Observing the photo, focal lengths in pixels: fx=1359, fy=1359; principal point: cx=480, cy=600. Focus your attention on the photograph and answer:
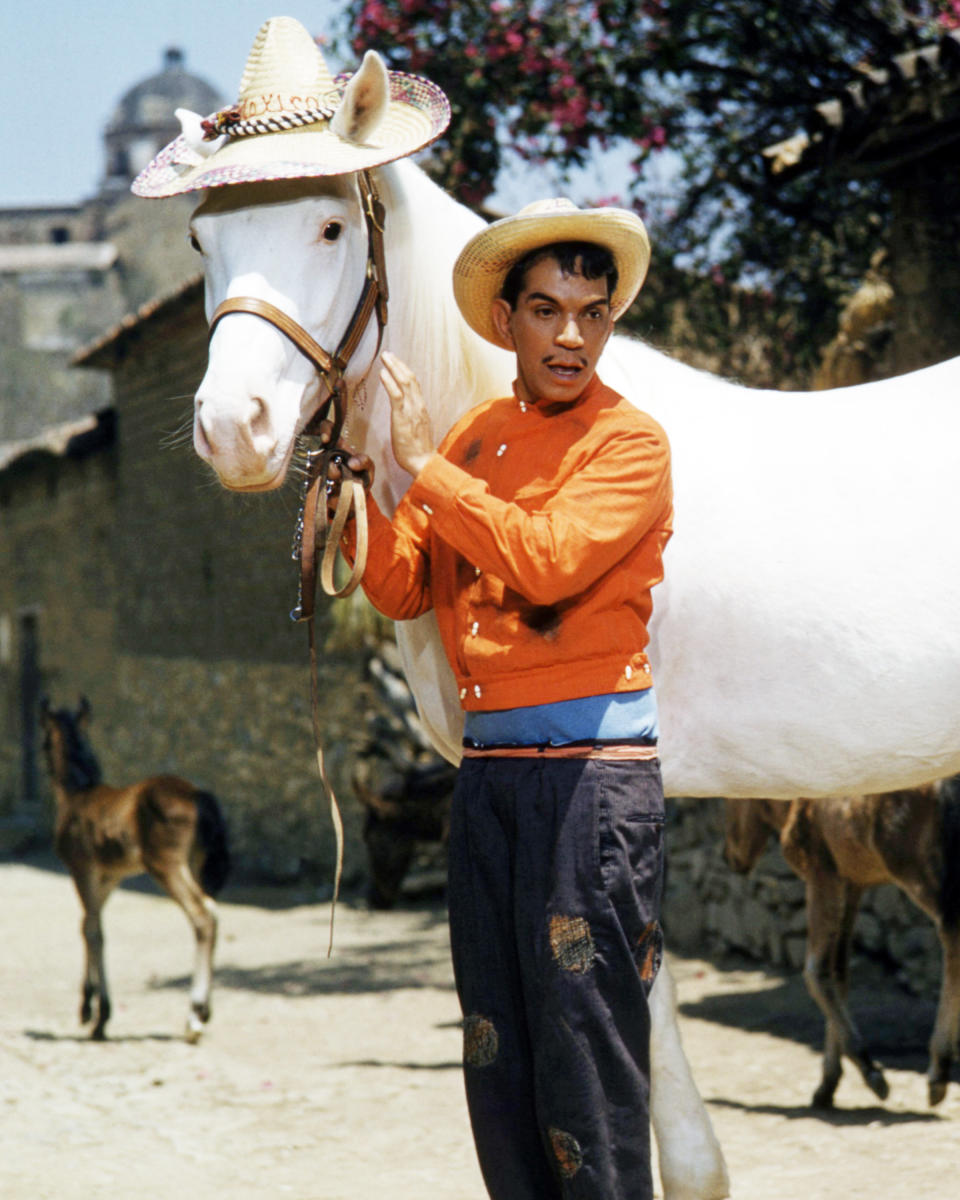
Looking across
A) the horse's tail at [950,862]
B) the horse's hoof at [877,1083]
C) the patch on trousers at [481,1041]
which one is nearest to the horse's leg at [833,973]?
the horse's hoof at [877,1083]

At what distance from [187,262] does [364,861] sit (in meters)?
20.4

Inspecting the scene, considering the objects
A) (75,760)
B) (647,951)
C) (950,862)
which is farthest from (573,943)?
(75,760)

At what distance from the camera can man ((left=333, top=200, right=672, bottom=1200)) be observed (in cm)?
206

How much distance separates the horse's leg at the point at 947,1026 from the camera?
4.09m

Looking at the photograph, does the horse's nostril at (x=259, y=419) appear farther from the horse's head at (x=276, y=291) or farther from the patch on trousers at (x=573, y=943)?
the patch on trousers at (x=573, y=943)

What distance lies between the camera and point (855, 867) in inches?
173

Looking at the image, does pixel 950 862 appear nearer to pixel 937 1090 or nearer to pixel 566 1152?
pixel 937 1090

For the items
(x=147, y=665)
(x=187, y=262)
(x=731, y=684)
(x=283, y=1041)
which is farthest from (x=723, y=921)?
(x=187, y=262)

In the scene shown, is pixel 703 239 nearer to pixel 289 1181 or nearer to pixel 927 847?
pixel 927 847

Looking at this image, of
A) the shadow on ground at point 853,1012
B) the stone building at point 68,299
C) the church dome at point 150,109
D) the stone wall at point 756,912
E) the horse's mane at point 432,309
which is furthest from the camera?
the church dome at point 150,109

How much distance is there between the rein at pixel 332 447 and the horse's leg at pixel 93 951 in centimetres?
426

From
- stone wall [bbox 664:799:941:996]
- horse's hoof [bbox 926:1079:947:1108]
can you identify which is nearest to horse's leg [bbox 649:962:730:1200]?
horse's hoof [bbox 926:1079:947:1108]

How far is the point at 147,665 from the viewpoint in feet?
46.0

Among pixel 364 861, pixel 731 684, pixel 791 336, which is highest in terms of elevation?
pixel 791 336
